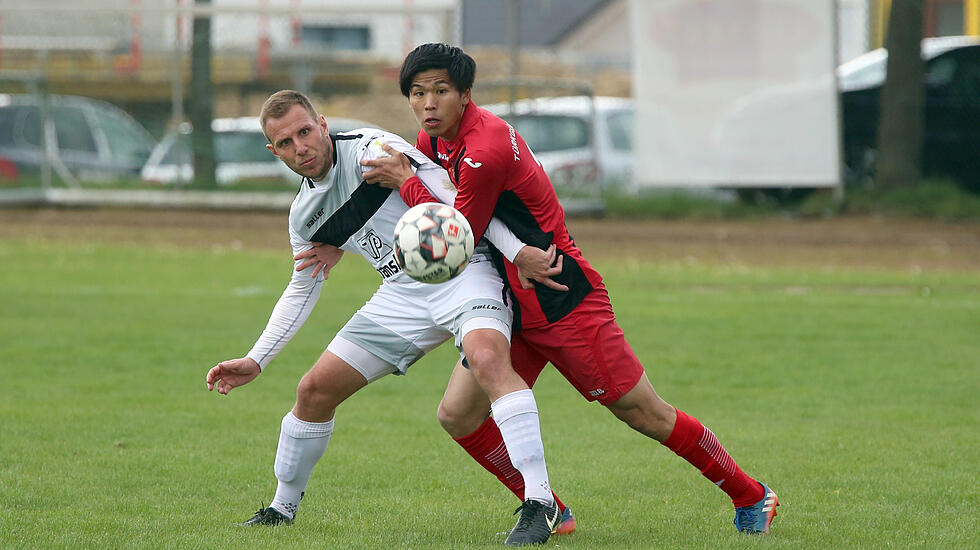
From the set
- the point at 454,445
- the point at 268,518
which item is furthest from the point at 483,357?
the point at 454,445

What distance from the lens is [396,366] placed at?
4992 mm

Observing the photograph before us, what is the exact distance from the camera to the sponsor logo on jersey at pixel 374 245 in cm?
507

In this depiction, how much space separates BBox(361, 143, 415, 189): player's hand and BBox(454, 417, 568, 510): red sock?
3.51 ft

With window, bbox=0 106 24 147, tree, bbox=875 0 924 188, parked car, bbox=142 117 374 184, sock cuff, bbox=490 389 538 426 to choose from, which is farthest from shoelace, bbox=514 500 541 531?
window, bbox=0 106 24 147

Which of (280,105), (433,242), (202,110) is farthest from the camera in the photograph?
(202,110)

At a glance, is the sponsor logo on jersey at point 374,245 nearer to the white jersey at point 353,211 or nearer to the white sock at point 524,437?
the white jersey at point 353,211

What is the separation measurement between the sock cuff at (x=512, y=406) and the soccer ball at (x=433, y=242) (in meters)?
0.50

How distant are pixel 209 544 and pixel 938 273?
11568mm

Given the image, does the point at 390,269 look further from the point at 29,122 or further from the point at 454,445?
the point at 29,122

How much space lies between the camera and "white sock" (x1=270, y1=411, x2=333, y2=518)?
198 inches

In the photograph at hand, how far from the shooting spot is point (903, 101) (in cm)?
1773

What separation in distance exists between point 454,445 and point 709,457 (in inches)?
91.7

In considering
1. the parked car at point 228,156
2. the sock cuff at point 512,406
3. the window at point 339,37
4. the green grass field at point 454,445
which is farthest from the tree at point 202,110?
the sock cuff at point 512,406

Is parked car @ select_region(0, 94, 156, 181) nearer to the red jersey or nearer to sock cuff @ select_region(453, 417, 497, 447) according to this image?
sock cuff @ select_region(453, 417, 497, 447)
